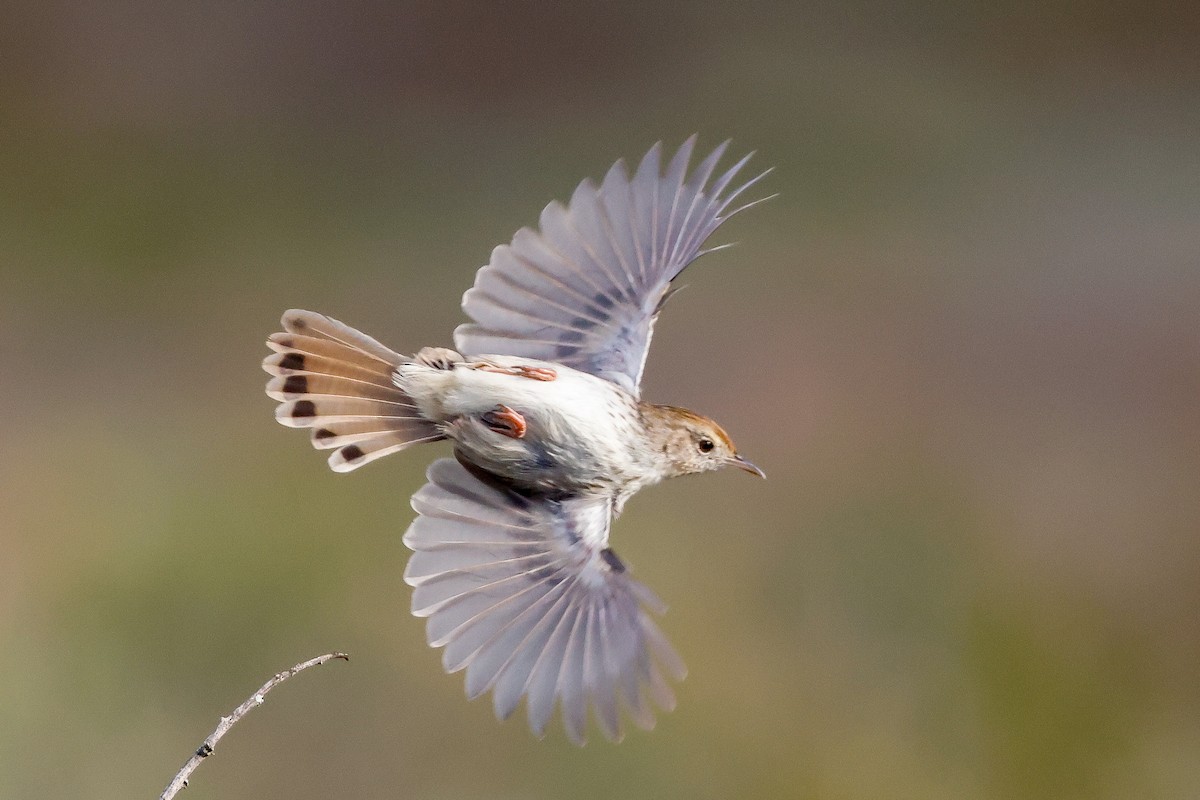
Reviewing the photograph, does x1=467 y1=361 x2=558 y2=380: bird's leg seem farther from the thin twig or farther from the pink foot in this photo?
the thin twig

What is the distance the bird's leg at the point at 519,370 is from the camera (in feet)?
5.02

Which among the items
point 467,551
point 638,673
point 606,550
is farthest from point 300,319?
point 638,673

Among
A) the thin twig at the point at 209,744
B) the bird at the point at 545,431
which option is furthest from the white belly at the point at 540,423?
the thin twig at the point at 209,744

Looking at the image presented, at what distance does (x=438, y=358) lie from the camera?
1.54m

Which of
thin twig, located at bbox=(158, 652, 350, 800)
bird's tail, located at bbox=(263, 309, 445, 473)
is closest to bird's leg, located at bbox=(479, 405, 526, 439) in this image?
bird's tail, located at bbox=(263, 309, 445, 473)

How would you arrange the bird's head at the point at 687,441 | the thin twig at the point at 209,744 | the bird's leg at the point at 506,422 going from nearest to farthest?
the thin twig at the point at 209,744, the bird's leg at the point at 506,422, the bird's head at the point at 687,441

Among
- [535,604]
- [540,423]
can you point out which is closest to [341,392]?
[540,423]

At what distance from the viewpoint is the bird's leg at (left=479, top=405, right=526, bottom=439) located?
4.94 ft

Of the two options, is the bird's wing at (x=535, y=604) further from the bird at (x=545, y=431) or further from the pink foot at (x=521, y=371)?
the pink foot at (x=521, y=371)

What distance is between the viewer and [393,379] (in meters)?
1.57

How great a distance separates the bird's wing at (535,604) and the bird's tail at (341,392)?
9cm

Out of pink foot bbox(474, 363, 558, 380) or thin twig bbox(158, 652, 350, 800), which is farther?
pink foot bbox(474, 363, 558, 380)

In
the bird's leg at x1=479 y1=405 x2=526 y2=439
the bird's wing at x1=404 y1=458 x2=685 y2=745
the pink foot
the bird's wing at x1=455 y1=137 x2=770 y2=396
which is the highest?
the bird's wing at x1=455 y1=137 x2=770 y2=396

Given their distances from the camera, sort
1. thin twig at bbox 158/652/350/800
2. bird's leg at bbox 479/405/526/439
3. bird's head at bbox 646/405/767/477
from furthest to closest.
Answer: bird's head at bbox 646/405/767/477 → bird's leg at bbox 479/405/526/439 → thin twig at bbox 158/652/350/800
